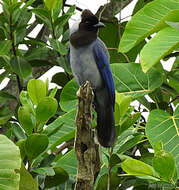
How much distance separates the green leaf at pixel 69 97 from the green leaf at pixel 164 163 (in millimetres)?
948

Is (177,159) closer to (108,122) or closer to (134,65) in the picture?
(108,122)

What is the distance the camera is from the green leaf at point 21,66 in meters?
2.60

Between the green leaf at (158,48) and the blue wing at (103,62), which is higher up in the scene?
the green leaf at (158,48)

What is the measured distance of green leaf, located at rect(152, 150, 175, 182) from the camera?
1759 millimetres

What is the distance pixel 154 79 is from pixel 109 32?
0.78 meters

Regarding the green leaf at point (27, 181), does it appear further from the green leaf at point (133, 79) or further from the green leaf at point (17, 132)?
the green leaf at point (133, 79)

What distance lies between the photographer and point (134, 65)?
106 inches

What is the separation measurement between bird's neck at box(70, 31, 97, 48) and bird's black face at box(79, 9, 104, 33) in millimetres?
28

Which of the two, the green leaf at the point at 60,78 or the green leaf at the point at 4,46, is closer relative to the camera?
Answer: the green leaf at the point at 4,46

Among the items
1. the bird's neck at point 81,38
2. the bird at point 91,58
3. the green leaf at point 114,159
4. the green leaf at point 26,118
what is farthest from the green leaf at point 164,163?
the bird's neck at point 81,38

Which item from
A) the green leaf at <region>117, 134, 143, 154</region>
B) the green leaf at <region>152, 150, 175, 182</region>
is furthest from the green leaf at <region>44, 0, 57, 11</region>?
the green leaf at <region>152, 150, 175, 182</region>

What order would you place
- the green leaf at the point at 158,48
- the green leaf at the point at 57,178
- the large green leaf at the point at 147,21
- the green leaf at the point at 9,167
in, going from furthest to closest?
the large green leaf at the point at 147,21 → the green leaf at the point at 158,48 → the green leaf at the point at 57,178 → the green leaf at the point at 9,167

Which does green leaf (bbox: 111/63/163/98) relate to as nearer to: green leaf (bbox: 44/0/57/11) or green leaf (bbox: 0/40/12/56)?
green leaf (bbox: 44/0/57/11)

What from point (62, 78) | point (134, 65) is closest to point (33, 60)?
point (62, 78)
